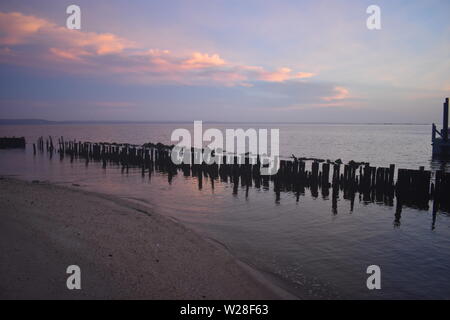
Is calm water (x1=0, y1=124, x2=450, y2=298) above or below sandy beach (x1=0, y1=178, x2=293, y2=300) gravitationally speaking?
below

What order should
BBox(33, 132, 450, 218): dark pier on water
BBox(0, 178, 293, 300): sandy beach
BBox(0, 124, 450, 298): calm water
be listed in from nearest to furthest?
BBox(0, 178, 293, 300): sandy beach, BBox(0, 124, 450, 298): calm water, BBox(33, 132, 450, 218): dark pier on water

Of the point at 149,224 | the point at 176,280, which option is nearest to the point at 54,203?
the point at 149,224

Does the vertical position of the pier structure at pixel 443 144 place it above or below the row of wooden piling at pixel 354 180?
above

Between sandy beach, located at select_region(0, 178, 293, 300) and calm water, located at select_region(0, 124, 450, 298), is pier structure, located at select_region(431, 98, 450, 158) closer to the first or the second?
calm water, located at select_region(0, 124, 450, 298)

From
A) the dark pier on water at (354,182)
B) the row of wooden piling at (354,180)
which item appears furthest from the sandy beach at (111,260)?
the row of wooden piling at (354,180)

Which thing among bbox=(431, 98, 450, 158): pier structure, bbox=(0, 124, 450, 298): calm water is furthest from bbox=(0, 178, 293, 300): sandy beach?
bbox=(431, 98, 450, 158): pier structure

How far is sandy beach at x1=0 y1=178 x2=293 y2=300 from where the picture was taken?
504 cm

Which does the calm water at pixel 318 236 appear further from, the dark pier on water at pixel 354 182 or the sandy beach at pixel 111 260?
the sandy beach at pixel 111 260

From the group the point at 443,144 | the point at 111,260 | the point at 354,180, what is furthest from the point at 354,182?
the point at 443,144

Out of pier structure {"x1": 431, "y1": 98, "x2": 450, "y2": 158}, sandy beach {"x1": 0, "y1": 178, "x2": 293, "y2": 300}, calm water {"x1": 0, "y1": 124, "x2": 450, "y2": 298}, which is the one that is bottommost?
calm water {"x1": 0, "y1": 124, "x2": 450, "y2": 298}

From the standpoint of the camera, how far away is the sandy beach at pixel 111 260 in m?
5.04

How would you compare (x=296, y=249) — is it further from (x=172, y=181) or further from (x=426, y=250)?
(x=172, y=181)

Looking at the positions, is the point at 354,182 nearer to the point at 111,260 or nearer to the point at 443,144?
the point at 111,260
